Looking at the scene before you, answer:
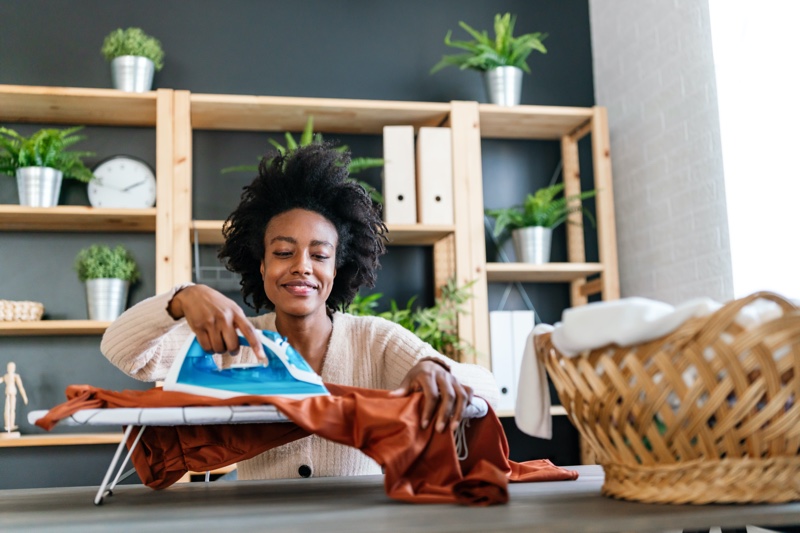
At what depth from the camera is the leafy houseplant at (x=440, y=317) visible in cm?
296

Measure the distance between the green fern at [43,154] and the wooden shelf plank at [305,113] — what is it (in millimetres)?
460

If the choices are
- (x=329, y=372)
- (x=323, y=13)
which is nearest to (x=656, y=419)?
(x=329, y=372)

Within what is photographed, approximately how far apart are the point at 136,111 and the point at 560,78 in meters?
1.82

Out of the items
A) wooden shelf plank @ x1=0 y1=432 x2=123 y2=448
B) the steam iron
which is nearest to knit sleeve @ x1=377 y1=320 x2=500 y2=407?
the steam iron

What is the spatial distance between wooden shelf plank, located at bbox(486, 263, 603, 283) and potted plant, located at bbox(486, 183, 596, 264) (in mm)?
63

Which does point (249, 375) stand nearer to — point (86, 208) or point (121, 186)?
point (86, 208)

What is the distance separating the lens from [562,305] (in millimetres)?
3521

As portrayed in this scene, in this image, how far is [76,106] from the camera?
9.92 feet

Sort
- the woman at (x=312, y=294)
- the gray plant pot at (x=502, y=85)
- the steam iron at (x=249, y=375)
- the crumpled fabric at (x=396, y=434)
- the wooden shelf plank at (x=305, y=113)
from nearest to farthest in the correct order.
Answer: the crumpled fabric at (x=396, y=434) < the steam iron at (x=249, y=375) < the woman at (x=312, y=294) < the wooden shelf plank at (x=305, y=113) < the gray plant pot at (x=502, y=85)

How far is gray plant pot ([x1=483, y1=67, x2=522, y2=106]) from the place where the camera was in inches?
128

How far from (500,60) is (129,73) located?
1.42m

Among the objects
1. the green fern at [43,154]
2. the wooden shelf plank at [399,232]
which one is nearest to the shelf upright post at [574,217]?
the wooden shelf plank at [399,232]

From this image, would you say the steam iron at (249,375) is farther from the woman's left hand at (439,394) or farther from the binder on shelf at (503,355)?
the binder on shelf at (503,355)

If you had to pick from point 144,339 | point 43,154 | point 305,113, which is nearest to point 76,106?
point 43,154
